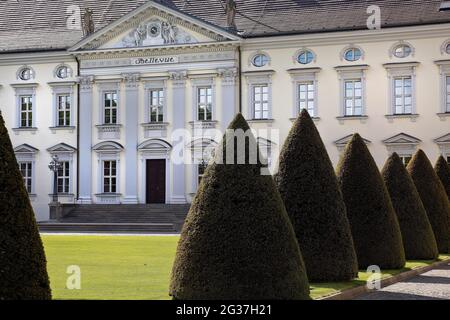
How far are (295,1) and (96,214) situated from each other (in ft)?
54.6

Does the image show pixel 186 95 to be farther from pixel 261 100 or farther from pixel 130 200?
pixel 130 200

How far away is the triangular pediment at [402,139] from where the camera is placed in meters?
41.7

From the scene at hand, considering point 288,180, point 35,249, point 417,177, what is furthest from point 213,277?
point 417,177

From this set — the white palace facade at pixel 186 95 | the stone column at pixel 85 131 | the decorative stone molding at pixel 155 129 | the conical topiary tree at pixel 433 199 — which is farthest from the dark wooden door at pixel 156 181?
the conical topiary tree at pixel 433 199

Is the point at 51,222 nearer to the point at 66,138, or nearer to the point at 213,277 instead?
the point at 66,138

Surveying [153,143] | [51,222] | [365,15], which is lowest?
[51,222]

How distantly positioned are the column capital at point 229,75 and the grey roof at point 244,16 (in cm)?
210

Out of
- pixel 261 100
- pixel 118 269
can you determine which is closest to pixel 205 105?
pixel 261 100

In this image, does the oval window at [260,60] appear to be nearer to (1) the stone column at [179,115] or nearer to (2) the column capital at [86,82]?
(1) the stone column at [179,115]

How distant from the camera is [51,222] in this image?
43312mm

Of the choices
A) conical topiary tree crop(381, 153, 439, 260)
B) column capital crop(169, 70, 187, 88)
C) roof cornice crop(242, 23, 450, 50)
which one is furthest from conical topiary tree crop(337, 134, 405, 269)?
column capital crop(169, 70, 187, 88)

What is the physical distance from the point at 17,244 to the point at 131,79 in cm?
3841

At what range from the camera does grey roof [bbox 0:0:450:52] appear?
42750 mm
